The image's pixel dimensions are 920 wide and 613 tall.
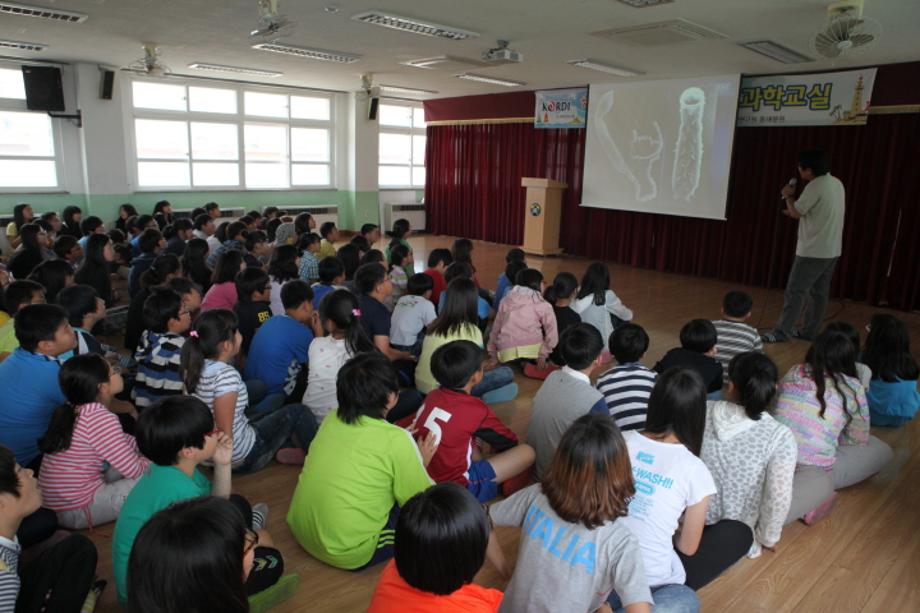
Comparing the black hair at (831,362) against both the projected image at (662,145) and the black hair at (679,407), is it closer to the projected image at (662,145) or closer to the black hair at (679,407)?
the black hair at (679,407)

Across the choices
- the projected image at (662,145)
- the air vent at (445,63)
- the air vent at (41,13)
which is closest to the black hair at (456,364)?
the air vent at (41,13)

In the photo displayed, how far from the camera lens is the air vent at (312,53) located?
6852mm

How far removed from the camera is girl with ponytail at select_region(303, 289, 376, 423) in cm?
290

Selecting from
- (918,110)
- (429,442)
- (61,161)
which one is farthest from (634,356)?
(61,161)

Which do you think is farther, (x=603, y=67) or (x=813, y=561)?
(x=603, y=67)

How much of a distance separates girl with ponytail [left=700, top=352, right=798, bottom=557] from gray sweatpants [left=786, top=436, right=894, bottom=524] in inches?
11.3

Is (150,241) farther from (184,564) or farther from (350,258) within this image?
(184,564)

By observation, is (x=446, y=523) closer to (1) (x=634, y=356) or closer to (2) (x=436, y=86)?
(1) (x=634, y=356)

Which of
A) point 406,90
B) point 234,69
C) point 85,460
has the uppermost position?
point 406,90

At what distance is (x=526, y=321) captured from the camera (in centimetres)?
403

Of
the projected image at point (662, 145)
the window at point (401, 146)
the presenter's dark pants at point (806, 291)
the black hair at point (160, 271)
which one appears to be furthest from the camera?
the window at point (401, 146)

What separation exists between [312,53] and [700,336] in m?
5.85

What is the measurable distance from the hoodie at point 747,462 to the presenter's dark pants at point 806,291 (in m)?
3.55

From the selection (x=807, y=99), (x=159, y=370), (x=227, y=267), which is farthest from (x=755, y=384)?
(x=807, y=99)
